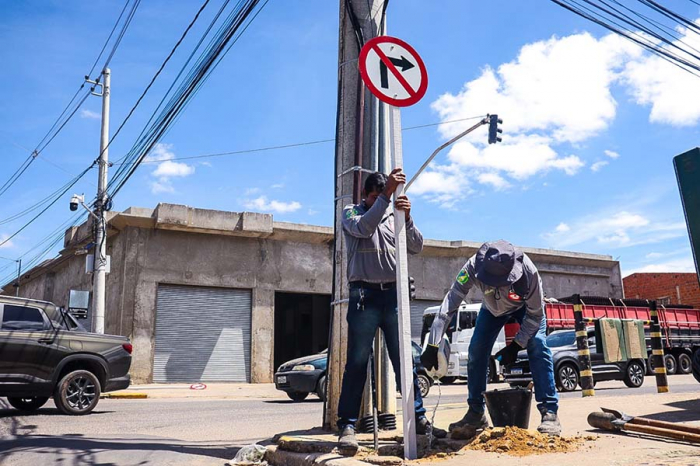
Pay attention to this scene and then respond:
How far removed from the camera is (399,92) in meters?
4.24

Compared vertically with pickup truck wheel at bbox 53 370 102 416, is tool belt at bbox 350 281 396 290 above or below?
above

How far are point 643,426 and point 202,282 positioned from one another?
1822cm

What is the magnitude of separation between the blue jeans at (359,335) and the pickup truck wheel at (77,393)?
249 inches

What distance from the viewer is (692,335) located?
21.7 metres

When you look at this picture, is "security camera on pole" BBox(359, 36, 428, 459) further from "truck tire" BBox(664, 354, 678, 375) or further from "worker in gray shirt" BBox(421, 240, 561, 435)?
"truck tire" BBox(664, 354, 678, 375)

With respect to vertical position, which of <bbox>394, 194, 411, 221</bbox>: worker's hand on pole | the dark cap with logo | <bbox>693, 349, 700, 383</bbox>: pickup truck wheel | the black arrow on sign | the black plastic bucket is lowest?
the black plastic bucket

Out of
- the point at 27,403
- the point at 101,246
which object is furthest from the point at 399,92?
the point at 101,246

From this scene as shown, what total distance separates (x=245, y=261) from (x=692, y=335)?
15516 millimetres

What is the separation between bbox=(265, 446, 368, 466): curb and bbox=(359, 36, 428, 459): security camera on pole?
49cm

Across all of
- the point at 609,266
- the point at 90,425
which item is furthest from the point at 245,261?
the point at 609,266

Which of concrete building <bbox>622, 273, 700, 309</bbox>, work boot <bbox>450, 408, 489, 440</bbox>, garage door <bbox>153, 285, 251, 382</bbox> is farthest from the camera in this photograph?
concrete building <bbox>622, 273, 700, 309</bbox>

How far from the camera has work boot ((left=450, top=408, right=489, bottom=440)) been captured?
4.35 meters

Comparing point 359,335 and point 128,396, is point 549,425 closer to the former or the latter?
point 359,335

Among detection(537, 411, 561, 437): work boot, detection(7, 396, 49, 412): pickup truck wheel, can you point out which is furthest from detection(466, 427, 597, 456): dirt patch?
detection(7, 396, 49, 412): pickup truck wheel
